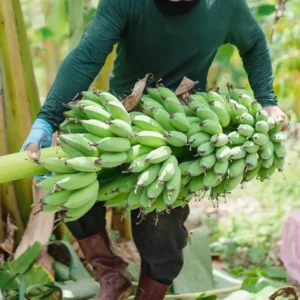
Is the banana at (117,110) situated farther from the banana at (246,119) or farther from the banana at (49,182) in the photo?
the banana at (246,119)

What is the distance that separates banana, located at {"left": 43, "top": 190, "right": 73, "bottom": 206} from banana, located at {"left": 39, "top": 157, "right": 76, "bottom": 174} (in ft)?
0.19

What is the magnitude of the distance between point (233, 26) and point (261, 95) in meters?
0.26

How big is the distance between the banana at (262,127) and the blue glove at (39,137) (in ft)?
1.98

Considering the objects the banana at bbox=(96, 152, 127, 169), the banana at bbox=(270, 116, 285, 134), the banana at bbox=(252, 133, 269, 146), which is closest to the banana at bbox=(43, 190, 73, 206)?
the banana at bbox=(96, 152, 127, 169)

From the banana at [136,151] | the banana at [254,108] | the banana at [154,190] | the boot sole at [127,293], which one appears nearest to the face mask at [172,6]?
the banana at [254,108]

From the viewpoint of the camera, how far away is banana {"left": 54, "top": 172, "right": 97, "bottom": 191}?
164cm

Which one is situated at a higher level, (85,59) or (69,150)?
(85,59)

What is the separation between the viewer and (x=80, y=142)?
167cm

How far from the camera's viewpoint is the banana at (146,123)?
178 cm

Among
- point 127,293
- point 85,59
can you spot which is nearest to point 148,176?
point 85,59

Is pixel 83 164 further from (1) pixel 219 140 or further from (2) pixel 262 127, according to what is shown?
(2) pixel 262 127

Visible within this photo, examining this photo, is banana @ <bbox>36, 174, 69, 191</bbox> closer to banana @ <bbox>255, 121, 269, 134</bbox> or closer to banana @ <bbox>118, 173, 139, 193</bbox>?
banana @ <bbox>118, 173, 139, 193</bbox>

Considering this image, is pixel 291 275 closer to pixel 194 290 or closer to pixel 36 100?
pixel 194 290

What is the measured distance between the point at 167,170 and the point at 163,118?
17cm
